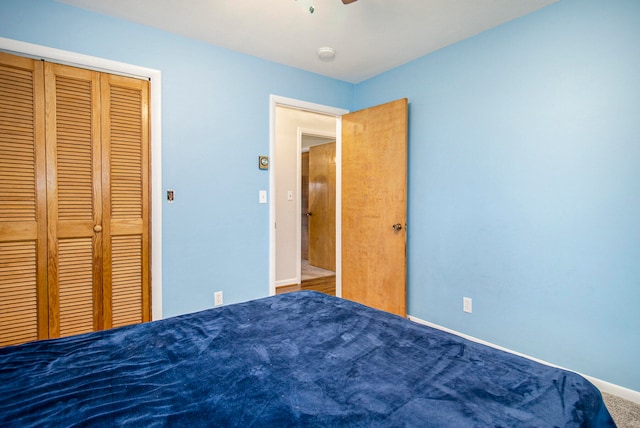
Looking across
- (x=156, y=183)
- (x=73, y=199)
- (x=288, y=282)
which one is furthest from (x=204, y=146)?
(x=288, y=282)

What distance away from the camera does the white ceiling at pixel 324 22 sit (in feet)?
7.04

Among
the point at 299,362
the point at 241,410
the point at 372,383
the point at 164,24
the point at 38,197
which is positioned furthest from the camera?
the point at 164,24

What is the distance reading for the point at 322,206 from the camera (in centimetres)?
558

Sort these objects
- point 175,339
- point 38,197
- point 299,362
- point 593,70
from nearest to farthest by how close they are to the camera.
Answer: point 299,362, point 175,339, point 593,70, point 38,197

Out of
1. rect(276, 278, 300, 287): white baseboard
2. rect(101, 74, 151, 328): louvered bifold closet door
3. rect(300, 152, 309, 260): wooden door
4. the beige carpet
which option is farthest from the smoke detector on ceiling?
rect(300, 152, 309, 260): wooden door

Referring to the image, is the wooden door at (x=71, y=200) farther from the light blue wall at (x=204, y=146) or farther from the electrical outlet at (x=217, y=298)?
the electrical outlet at (x=217, y=298)

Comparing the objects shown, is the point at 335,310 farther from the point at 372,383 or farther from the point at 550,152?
the point at 550,152

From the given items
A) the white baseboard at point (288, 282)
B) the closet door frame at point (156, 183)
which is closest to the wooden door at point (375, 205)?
the white baseboard at point (288, 282)

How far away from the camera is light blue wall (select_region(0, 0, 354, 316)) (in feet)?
7.77

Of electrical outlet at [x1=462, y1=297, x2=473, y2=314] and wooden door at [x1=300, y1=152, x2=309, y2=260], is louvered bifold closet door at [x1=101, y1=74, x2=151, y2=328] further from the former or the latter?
wooden door at [x1=300, y1=152, x2=309, y2=260]

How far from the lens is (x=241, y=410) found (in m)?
0.84

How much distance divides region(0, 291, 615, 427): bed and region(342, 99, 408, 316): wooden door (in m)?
1.72

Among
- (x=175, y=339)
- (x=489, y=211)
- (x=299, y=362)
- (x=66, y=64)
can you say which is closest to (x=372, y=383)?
(x=299, y=362)

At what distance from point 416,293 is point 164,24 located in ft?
9.96
